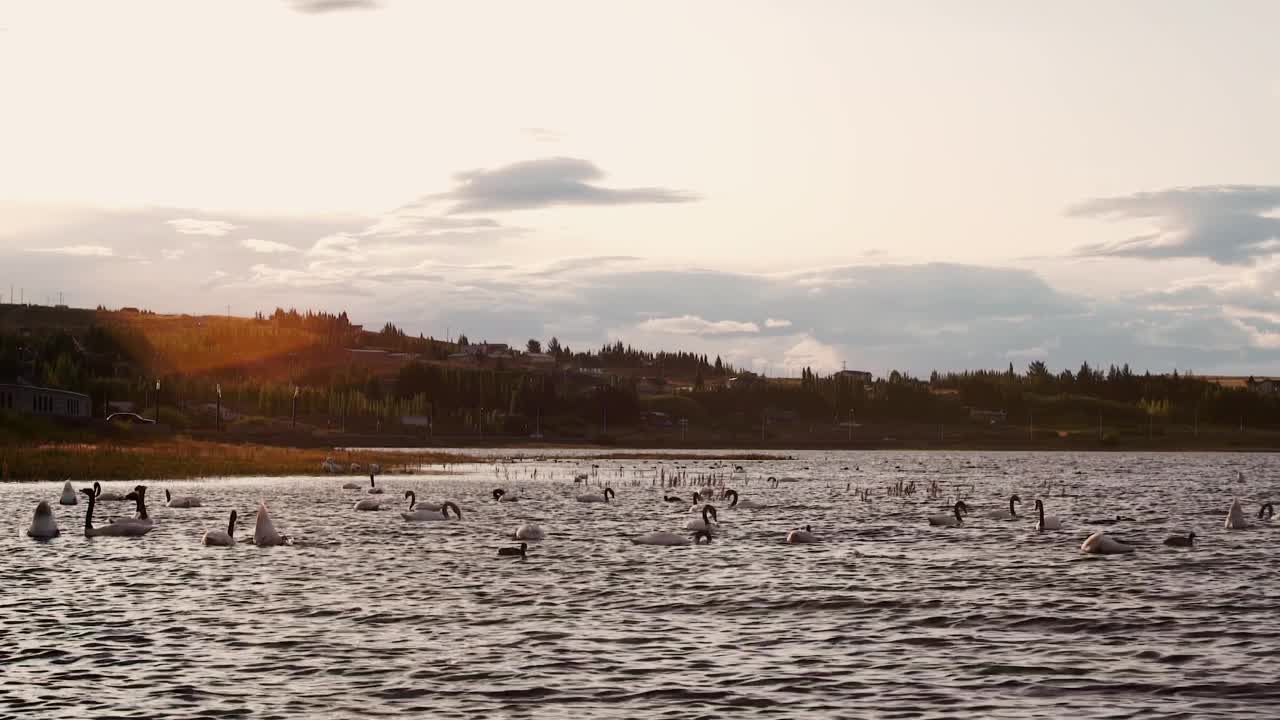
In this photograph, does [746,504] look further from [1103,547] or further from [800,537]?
[1103,547]

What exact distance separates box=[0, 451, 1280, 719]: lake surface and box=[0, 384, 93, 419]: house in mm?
104484

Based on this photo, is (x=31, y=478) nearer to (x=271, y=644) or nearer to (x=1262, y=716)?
(x=271, y=644)

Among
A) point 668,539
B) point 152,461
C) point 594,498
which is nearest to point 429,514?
point 668,539

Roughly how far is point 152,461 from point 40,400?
228 feet

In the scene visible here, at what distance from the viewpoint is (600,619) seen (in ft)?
97.9

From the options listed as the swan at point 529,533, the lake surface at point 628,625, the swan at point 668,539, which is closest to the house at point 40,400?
the swan at point 529,533

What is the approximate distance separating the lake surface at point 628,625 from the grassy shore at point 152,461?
1338 inches

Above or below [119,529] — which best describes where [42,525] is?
above

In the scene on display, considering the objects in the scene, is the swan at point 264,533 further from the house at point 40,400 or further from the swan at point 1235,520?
the house at point 40,400

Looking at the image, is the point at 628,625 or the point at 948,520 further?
the point at 948,520

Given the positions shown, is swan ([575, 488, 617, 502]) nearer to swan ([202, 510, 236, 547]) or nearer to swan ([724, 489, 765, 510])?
swan ([724, 489, 765, 510])

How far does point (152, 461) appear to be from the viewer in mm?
94812

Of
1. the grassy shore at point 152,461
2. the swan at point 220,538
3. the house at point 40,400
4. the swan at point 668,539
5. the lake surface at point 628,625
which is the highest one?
the house at point 40,400

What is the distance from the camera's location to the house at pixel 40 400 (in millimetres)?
147625
